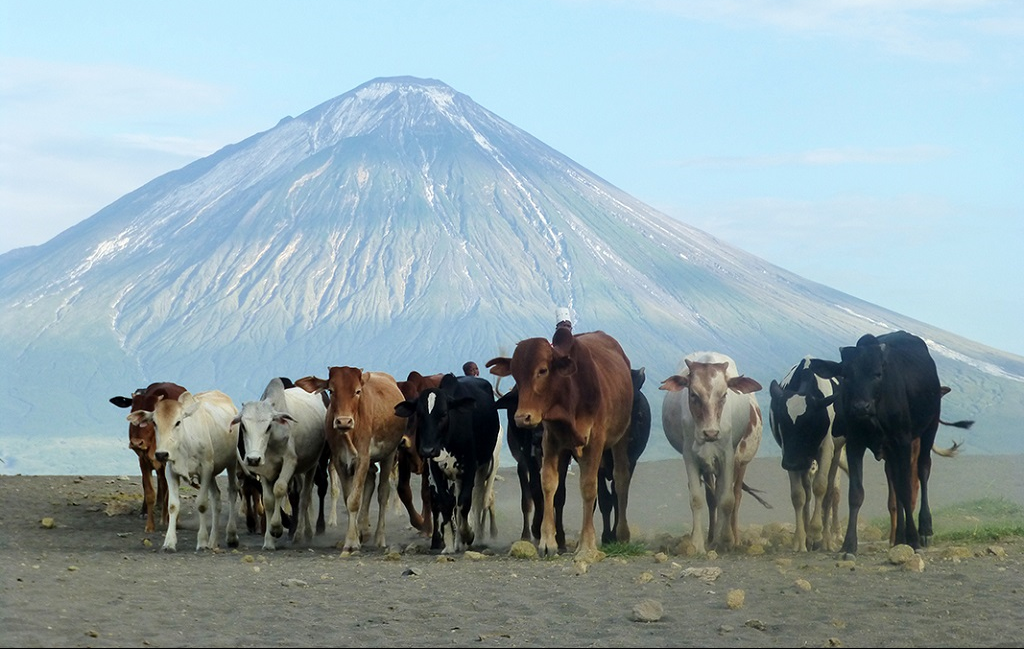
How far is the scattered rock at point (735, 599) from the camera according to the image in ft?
35.4

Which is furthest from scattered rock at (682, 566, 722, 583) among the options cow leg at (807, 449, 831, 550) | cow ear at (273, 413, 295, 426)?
cow ear at (273, 413, 295, 426)

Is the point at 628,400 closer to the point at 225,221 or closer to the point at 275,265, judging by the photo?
the point at 275,265

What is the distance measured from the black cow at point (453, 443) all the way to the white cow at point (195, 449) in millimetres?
2167

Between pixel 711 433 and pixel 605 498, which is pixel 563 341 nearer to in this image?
pixel 711 433

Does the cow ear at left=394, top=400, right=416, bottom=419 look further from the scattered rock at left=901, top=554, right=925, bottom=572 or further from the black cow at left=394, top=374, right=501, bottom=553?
the scattered rock at left=901, top=554, right=925, bottom=572

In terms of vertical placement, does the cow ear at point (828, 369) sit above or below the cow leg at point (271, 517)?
above

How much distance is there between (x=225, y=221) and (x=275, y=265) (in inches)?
495

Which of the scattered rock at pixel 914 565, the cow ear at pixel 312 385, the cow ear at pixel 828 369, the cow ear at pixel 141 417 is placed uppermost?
the cow ear at pixel 828 369

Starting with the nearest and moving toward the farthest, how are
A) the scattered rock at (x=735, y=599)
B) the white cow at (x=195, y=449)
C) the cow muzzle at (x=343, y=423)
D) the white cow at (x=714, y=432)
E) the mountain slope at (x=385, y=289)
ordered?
the scattered rock at (x=735, y=599) < the white cow at (x=714, y=432) < the cow muzzle at (x=343, y=423) < the white cow at (x=195, y=449) < the mountain slope at (x=385, y=289)

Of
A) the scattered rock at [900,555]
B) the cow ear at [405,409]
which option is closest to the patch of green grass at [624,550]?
the cow ear at [405,409]

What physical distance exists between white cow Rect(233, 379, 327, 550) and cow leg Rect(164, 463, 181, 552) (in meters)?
0.76

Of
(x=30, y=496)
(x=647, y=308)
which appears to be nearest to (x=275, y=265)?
(x=647, y=308)

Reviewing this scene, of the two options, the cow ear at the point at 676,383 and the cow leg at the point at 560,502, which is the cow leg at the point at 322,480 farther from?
the cow ear at the point at 676,383

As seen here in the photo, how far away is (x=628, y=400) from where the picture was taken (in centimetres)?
1541
